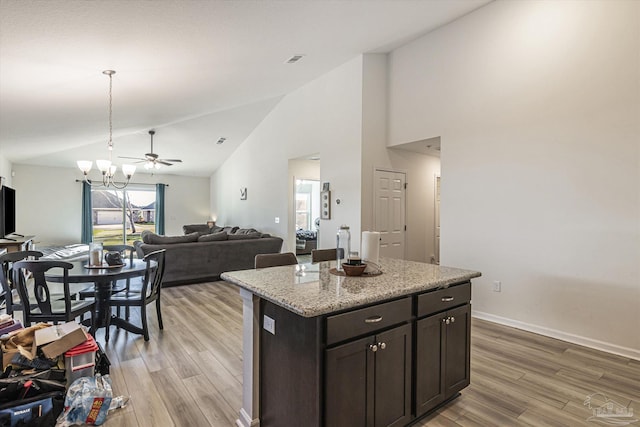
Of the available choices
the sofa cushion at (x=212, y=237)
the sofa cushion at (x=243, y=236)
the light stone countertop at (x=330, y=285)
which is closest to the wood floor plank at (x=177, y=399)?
the light stone countertop at (x=330, y=285)

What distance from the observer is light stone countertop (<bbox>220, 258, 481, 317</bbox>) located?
5.00 feet

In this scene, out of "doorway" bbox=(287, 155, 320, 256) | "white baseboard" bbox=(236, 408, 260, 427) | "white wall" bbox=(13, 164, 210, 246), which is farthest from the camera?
"white wall" bbox=(13, 164, 210, 246)

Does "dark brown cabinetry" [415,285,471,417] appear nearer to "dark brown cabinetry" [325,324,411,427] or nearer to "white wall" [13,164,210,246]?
"dark brown cabinetry" [325,324,411,427]

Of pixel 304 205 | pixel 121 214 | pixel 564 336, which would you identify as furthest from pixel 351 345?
pixel 121 214

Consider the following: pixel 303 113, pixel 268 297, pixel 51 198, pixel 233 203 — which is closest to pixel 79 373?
pixel 268 297

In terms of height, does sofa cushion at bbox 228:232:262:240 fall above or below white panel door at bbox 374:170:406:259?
below

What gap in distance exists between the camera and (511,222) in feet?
12.3

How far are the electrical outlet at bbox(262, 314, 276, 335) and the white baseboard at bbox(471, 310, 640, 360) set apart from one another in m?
3.16

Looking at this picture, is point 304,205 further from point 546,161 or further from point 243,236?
point 546,161

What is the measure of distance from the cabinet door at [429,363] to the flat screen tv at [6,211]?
6.91 m

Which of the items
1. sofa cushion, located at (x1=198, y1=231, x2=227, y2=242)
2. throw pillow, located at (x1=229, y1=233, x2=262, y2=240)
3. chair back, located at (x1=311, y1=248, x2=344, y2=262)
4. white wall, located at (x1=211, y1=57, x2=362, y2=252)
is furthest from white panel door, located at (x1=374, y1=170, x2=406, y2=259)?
sofa cushion, located at (x1=198, y1=231, x2=227, y2=242)

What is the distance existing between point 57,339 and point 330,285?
182cm

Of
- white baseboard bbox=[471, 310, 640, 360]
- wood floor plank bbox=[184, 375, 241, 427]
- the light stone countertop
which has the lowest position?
wood floor plank bbox=[184, 375, 241, 427]

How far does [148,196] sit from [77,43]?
9.14 metres
